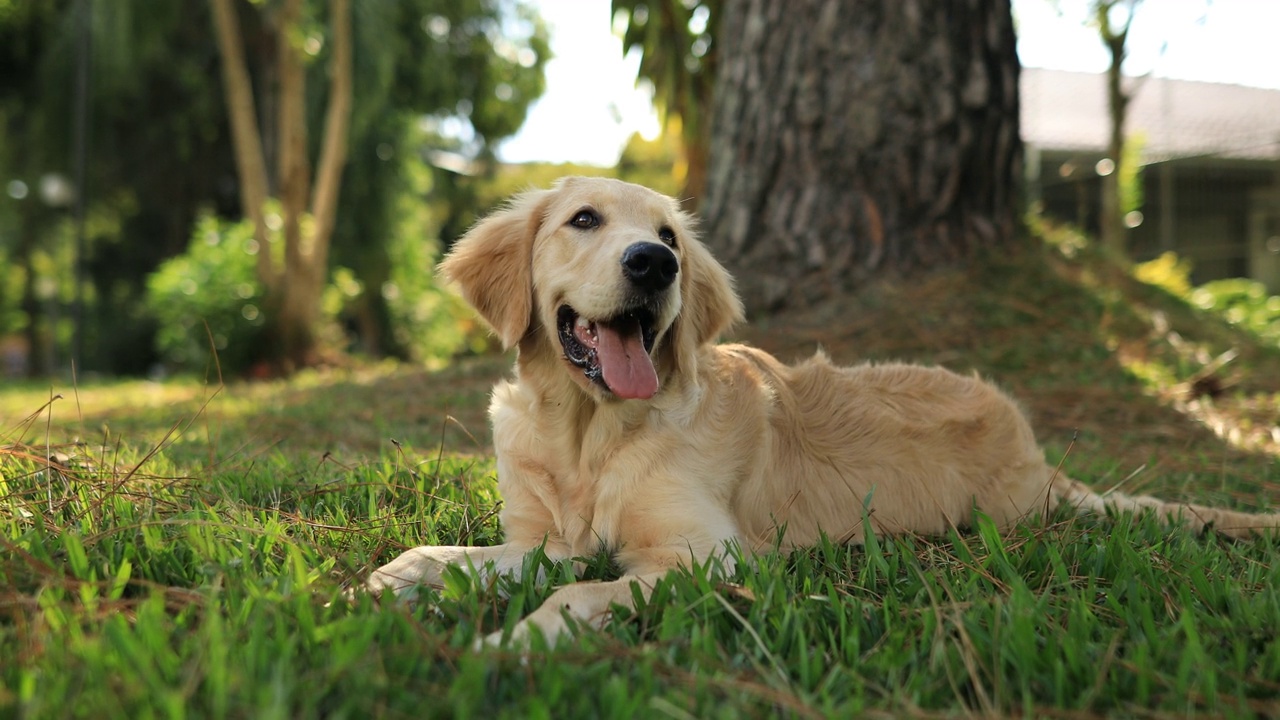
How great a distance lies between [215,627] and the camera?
159cm

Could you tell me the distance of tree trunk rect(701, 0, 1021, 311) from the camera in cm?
625

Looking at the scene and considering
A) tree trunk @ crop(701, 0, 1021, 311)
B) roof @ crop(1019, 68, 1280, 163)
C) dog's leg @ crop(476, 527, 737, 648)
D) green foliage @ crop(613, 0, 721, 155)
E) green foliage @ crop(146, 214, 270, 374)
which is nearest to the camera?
dog's leg @ crop(476, 527, 737, 648)

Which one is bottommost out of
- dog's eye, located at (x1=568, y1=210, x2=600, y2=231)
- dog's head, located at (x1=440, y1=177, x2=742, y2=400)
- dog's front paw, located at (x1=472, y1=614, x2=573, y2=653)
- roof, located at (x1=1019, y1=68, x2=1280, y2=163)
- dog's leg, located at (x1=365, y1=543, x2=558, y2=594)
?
dog's leg, located at (x1=365, y1=543, x2=558, y2=594)

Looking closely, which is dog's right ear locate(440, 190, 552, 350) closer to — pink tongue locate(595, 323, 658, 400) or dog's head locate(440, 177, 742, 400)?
dog's head locate(440, 177, 742, 400)

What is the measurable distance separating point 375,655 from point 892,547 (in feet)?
5.24

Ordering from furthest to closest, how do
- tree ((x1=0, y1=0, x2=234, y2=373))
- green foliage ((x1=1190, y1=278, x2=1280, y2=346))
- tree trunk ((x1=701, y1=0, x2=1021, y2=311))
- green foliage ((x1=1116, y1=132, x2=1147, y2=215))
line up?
tree ((x1=0, y1=0, x2=234, y2=373))
green foliage ((x1=1116, y1=132, x2=1147, y2=215))
green foliage ((x1=1190, y1=278, x2=1280, y2=346))
tree trunk ((x1=701, y1=0, x2=1021, y2=311))

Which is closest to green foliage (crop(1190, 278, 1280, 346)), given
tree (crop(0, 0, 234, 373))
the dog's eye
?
the dog's eye

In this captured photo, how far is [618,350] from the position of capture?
287cm

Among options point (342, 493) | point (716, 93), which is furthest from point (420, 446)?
point (716, 93)

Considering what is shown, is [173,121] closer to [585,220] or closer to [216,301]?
[216,301]

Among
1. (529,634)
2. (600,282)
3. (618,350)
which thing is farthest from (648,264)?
(529,634)

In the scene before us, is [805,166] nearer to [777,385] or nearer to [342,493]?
[777,385]

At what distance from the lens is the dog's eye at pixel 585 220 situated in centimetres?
310

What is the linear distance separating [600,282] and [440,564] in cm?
97
